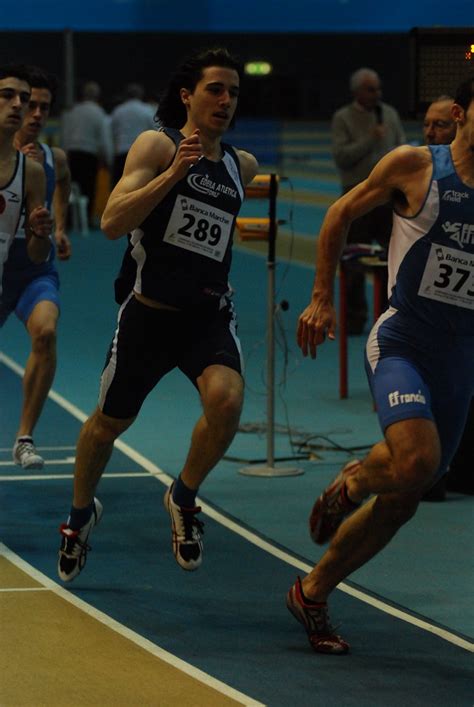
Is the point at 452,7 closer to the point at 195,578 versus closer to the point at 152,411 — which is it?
the point at 152,411

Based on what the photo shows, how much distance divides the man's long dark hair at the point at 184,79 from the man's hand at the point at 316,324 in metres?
1.39

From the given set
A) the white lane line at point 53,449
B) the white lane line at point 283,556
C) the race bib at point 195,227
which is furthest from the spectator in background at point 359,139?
the race bib at point 195,227

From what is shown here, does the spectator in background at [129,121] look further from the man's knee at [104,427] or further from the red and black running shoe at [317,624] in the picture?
the red and black running shoe at [317,624]

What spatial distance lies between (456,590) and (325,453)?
3.04 m

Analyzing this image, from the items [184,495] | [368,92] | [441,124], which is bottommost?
[184,495]

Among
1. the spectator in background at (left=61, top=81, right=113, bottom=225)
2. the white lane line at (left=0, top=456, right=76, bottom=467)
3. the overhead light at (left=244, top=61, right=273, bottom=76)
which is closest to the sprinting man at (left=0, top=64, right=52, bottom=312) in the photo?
the white lane line at (left=0, top=456, right=76, bottom=467)

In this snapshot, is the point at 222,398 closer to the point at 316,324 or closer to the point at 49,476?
the point at 316,324

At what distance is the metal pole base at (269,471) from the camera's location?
8827 millimetres

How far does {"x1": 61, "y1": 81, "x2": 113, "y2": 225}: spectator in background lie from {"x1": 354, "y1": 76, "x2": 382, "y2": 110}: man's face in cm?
1007

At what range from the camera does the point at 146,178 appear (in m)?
6.00

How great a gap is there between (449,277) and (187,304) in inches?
49.5

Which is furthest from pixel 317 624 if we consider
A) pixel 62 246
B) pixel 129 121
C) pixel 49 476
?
pixel 129 121

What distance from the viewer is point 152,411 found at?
10773 mm

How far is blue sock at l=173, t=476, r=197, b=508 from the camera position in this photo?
629cm
